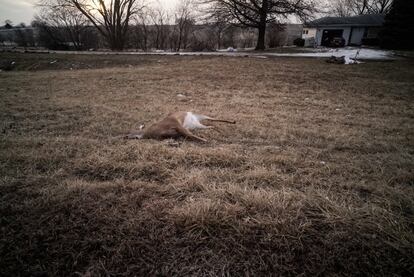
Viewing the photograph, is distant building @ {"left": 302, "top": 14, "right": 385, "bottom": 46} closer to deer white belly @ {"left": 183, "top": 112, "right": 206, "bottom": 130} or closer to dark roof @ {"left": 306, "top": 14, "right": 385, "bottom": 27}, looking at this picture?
dark roof @ {"left": 306, "top": 14, "right": 385, "bottom": 27}

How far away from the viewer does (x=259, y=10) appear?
24.3 meters

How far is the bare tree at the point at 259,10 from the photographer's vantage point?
23.1 metres

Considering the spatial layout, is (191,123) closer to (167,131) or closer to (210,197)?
(167,131)

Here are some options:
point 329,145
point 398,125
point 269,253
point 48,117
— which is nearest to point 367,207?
point 269,253

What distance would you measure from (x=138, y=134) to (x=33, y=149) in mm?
1361

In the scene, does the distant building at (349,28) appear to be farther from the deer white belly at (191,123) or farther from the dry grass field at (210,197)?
the dry grass field at (210,197)

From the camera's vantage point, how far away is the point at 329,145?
3.54 m

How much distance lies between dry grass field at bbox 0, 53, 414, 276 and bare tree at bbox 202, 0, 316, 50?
71.5 ft

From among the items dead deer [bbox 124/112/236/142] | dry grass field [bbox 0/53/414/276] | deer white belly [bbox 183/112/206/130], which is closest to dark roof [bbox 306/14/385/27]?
deer white belly [bbox 183/112/206/130]

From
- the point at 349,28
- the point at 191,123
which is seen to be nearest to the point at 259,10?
the point at 349,28

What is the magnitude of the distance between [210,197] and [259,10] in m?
26.2

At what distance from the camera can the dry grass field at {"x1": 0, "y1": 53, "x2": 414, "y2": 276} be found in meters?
1.58

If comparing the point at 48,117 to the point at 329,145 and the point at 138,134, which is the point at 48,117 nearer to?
the point at 138,134

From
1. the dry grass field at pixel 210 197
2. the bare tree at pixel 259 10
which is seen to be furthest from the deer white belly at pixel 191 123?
the bare tree at pixel 259 10
